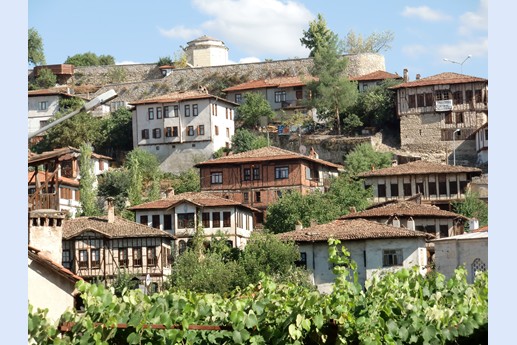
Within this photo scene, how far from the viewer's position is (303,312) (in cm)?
978

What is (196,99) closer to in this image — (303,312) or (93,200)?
(93,200)

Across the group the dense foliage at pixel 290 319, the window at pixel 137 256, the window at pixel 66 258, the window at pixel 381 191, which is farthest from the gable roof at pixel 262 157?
the dense foliage at pixel 290 319

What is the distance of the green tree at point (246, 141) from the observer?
179ft

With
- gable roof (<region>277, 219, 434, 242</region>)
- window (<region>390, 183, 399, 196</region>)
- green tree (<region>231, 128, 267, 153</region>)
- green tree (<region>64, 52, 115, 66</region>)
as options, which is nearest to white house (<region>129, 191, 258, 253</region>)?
window (<region>390, 183, 399, 196</region>)

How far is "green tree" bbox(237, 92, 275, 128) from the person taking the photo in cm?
5894

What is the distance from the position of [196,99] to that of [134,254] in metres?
19.4

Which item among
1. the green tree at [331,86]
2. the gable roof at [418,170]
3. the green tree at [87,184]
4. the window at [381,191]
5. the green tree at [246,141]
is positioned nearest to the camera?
the gable roof at [418,170]

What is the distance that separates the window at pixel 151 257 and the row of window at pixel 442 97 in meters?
19.8

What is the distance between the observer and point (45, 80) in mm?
68438

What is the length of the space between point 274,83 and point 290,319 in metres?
53.8

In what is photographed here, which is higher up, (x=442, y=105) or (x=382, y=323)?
(x=442, y=105)

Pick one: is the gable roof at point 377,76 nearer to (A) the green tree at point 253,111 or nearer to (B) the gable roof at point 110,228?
(A) the green tree at point 253,111

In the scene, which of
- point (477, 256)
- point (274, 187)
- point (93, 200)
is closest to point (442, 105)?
point (274, 187)

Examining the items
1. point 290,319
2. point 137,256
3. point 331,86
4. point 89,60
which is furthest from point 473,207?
point 89,60
